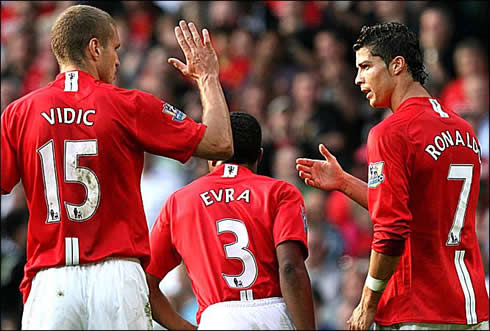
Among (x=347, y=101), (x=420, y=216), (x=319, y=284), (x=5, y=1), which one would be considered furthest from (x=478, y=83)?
(x=5, y=1)

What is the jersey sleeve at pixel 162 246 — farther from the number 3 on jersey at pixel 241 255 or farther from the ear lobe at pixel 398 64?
the ear lobe at pixel 398 64

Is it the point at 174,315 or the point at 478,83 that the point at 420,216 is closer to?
the point at 174,315

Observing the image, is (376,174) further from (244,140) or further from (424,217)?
(244,140)

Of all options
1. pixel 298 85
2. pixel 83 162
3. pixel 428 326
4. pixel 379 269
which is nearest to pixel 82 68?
pixel 83 162

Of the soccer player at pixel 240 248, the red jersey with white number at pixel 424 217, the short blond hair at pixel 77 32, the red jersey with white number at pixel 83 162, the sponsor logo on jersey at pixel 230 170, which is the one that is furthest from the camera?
the sponsor logo on jersey at pixel 230 170

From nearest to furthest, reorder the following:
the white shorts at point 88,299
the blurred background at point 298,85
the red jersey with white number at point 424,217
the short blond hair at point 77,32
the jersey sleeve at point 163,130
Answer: the white shorts at point 88,299 < the jersey sleeve at point 163,130 < the short blond hair at point 77,32 < the red jersey with white number at point 424,217 < the blurred background at point 298,85

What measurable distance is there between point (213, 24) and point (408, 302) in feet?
25.5

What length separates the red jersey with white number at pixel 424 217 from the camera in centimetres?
534

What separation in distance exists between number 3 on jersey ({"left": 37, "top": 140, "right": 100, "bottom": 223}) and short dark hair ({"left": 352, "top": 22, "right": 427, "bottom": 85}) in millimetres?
1865

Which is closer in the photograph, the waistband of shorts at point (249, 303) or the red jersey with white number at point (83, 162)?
the red jersey with white number at point (83, 162)

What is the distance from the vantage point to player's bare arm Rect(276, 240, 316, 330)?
5.47 meters

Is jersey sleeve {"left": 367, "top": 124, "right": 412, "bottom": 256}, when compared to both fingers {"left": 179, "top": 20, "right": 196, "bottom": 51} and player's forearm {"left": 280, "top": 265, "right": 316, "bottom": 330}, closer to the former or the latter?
player's forearm {"left": 280, "top": 265, "right": 316, "bottom": 330}

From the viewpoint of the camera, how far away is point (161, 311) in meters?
6.09

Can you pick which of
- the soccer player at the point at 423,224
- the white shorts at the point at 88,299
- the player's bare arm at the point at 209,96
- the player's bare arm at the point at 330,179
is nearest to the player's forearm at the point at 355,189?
the player's bare arm at the point at 330,179
